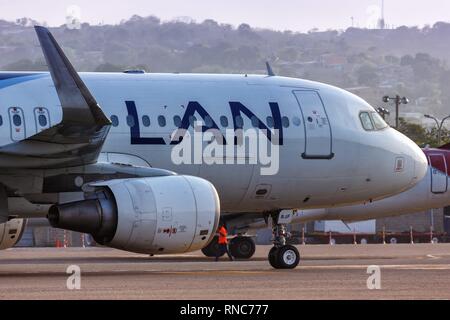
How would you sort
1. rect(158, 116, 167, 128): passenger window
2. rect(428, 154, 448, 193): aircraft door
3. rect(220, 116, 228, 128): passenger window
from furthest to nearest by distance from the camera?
rect(428, 154, 448, 193): aircraft door < rect(220, 116, 228, 128): passenger window < rect(158, 116, 167, 128): passenger window

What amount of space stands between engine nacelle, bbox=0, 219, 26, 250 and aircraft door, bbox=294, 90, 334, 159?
19.5 feet

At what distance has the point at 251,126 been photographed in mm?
26625

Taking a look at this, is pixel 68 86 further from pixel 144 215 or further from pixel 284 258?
pixel 284 258

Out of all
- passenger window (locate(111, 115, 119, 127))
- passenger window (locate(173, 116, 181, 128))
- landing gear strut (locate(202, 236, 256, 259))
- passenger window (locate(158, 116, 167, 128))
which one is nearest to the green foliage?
landing gear strut (locate(202, 236, 256, 259))

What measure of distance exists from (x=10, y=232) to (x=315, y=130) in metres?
6.51

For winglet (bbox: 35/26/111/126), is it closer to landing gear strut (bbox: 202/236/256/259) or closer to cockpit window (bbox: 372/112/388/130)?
cockpit window (bbox: 372/112/388/130)

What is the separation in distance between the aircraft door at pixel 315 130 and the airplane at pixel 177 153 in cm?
3

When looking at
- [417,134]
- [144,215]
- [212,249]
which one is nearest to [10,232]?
[144,215]

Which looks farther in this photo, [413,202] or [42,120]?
[413,202]

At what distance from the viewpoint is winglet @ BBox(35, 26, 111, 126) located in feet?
70.2

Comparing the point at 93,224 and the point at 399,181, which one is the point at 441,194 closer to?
the point at 399,181

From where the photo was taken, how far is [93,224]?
2223cm
